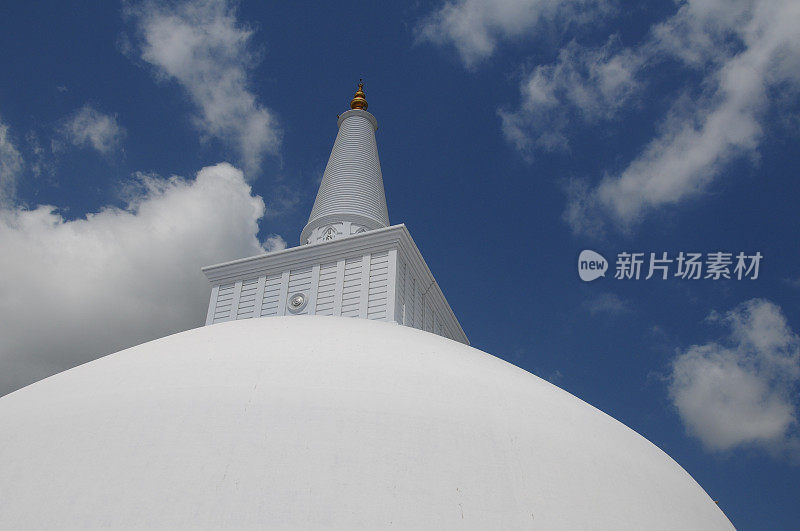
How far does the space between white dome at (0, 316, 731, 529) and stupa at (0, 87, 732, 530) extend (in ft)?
0.05

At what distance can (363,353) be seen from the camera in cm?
537

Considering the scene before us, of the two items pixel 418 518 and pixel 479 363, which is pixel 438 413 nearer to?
pixel 418 518

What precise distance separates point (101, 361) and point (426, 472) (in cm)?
417

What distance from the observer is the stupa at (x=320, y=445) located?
3582 mm

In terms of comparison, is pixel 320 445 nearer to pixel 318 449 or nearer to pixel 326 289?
pixel 318 449

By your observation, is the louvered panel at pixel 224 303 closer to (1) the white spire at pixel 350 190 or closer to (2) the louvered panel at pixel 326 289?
(2) the louvered panel at pixel 326 289

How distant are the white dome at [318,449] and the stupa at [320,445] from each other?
0.05 ft

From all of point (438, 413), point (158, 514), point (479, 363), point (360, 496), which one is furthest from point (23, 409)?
point (479, 363)

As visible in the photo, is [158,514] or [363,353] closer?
[158,514]

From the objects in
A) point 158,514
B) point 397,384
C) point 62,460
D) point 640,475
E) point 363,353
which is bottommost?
point 158,514

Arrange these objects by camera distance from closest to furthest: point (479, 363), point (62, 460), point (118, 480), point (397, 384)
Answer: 1. point (118, 480)
2. point (62, 460)
3. point (397, 384)
4. point (479, 363)

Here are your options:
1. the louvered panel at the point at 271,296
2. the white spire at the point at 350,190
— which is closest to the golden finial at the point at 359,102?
the white spire at the point at 350,190

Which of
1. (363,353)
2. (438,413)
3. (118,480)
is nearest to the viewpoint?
(118,480)

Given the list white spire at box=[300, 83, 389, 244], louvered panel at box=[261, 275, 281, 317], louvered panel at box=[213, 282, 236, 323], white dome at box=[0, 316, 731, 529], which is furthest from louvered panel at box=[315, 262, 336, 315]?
white dome at box=[0, 316, 731, 529]
